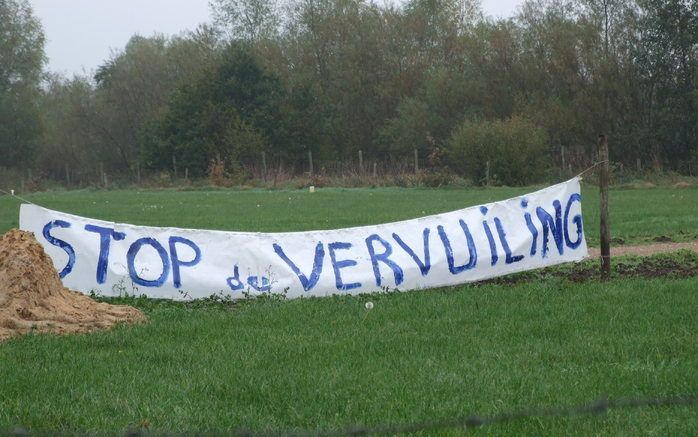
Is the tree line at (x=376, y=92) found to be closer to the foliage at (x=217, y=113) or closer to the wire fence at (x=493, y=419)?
the foliage at (x=217, y=113)

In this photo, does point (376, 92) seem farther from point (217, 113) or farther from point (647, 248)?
point (647, 248)

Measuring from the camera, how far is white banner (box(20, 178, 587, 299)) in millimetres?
10898

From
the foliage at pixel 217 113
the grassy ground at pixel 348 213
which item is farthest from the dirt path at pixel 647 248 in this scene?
the foliage at pixel 217 113

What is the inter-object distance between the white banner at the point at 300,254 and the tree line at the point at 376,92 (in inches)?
1194

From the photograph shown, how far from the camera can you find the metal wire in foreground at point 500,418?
4.96 meters

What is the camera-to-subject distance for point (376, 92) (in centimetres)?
6944

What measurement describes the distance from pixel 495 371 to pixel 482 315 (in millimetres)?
2384

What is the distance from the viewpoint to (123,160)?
3152 inches

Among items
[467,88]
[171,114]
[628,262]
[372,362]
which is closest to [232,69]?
[171,114]

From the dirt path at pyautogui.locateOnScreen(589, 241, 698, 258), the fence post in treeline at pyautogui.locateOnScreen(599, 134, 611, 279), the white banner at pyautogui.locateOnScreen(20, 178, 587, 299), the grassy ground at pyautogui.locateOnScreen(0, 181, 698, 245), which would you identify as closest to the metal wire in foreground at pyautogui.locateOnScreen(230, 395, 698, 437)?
the fence post in treeline at pyautogui.locateOnScreen(599, 134, 611, 279)

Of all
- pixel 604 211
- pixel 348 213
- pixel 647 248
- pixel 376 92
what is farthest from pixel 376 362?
pixel 376 92

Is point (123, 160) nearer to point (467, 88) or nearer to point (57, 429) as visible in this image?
point (467, 88)

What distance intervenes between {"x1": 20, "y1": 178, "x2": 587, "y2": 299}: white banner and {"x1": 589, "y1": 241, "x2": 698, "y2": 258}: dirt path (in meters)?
2.70

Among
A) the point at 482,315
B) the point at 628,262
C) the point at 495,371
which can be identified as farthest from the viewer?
the point at 628,262
